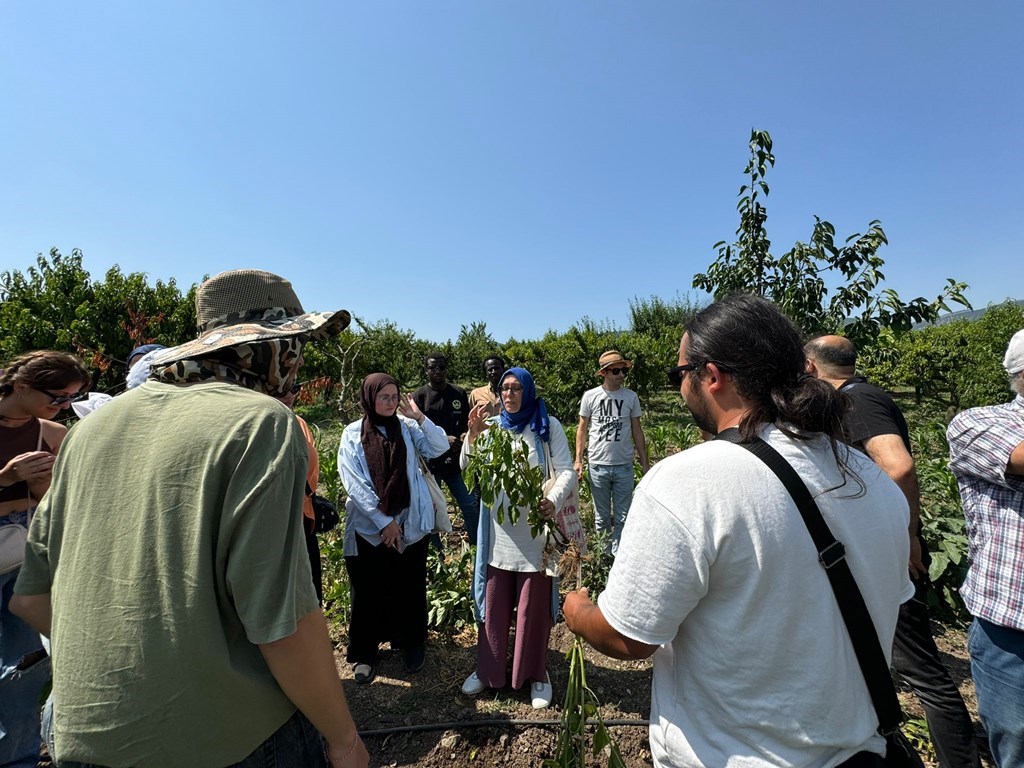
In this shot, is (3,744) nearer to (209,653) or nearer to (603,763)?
(209,653)

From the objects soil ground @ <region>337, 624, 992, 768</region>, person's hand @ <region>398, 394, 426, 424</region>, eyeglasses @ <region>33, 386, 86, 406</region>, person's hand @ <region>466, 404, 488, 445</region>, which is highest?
eyeglasses @ <region>33, 386, 86, 406</region>

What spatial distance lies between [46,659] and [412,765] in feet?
5.67

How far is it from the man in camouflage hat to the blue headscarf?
1.97m

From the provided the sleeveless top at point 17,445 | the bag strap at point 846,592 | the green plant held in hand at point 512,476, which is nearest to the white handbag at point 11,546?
the sleeveless top at point 17,445

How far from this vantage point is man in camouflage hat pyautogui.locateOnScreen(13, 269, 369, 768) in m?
0.95

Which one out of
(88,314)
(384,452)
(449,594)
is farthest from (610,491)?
(88,314)

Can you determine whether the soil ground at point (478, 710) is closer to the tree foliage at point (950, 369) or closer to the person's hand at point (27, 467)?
the person's hand at point (27, 467)

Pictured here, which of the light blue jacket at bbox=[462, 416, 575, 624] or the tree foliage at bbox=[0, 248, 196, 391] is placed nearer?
the light blue jacket at bbox=[462, 416, 575, 624]

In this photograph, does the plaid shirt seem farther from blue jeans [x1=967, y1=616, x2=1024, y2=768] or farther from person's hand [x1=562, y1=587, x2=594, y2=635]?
person's hand [x1=562, y1=587, x2=594, y2=635]

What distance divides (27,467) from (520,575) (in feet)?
7.84

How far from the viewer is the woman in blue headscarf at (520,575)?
2820 mm

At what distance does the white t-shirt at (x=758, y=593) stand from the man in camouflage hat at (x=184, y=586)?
697 mm

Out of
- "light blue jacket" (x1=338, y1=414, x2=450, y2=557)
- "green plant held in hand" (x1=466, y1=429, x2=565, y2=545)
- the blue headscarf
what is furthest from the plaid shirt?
"light blue jacket" (x1=338, y1=414, x2=450, y2=557)

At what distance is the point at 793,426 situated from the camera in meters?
1.05
